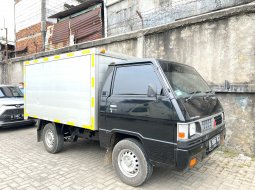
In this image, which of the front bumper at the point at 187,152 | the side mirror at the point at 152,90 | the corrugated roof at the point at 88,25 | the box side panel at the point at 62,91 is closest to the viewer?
the front bumper at the point at 187,152

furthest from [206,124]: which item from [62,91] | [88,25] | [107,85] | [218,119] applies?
[88,25]

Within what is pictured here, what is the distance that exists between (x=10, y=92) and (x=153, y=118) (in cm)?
736

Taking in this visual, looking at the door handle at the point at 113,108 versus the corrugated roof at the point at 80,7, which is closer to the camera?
the door handle at the point at 113,108

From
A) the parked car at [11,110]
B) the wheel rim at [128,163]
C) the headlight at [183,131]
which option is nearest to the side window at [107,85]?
the wheel rim at [128,163]

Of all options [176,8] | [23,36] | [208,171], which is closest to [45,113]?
[208,171]

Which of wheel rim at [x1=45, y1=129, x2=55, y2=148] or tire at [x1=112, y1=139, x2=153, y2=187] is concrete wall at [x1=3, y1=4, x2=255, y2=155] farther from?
wheel rim at [x1=45, y1=129, x2=55, y2=148]

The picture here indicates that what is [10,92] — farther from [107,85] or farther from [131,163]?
[131,163]

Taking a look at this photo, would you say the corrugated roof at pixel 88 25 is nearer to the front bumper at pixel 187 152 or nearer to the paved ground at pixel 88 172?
the paved ground at pixel 88 172

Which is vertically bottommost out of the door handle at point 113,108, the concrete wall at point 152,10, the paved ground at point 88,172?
the paved ground at point 88,172

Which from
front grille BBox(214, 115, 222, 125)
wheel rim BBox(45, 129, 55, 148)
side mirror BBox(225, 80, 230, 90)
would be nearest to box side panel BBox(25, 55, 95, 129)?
wheel rim BBox(45, 129, 55, 148)

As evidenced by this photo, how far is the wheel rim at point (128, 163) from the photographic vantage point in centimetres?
342

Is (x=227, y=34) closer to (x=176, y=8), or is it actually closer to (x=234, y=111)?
(x=234, y=111)

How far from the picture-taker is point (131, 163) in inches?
137

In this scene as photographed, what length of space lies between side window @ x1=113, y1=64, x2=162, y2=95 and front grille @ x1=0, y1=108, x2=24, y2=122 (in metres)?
5.20
